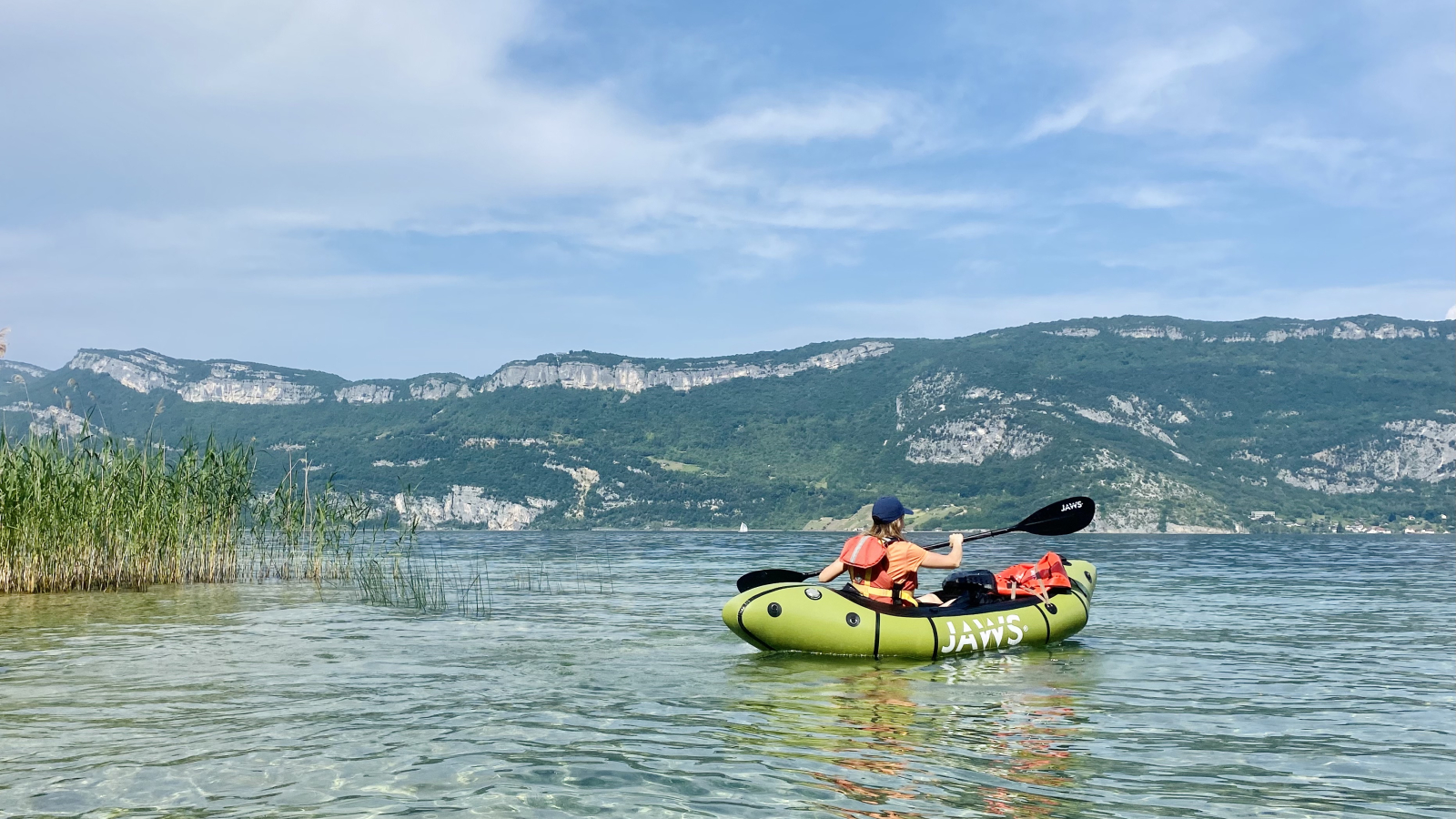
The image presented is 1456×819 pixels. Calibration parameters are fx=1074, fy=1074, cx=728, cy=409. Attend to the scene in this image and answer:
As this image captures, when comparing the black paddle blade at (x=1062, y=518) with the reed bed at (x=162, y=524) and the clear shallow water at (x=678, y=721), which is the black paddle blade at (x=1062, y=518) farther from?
the reed bed at (x=162, y=524)

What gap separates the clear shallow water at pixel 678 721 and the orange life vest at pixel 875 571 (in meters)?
0.85

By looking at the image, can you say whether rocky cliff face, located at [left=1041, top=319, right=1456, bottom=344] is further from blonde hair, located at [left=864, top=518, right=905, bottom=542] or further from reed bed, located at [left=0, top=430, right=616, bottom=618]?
blonde hair, located at [left=864, top=518, right=905, bottom=542]

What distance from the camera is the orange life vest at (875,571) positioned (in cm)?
1207

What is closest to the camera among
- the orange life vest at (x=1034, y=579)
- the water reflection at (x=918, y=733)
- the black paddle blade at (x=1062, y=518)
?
the water reflection at (x=918, y=733)

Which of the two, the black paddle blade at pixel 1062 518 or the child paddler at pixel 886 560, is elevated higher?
the black paddle blade at pixel 1062 518

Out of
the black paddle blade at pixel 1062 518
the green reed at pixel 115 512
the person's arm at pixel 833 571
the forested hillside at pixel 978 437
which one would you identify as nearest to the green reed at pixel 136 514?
the green reed at pixel 115 512

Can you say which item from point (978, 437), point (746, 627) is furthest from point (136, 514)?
point (978, 437)

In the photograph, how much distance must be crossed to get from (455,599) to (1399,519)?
124 m

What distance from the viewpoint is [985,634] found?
12.6 metres

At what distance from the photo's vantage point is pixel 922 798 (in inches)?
245

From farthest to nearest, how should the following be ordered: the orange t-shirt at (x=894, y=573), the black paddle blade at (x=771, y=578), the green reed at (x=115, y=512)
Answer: the green reed at (x=115, y=512), the black paddle blade at (x=771, y=578), the orange t-shirt at (x=894, y=573)

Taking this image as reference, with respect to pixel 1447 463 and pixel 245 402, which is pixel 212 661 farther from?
pixel 245 402

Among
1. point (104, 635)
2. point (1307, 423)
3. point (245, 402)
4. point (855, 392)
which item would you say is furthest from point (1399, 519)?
point (245, 402)

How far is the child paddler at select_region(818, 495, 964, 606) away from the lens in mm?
12062
